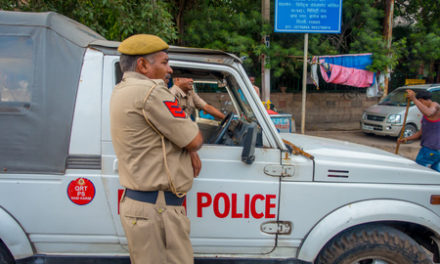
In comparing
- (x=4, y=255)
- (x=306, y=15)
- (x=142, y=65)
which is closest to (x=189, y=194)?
(x=142, y=65)

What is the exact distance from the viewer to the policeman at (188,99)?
10.2ft

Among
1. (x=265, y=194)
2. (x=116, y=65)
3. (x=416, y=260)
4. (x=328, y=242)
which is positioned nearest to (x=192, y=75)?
(x=116, y=65)

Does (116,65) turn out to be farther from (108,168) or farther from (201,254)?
(201,254)

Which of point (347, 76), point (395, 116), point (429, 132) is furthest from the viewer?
point (347, 76)

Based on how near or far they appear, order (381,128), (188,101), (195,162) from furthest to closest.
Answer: (381,128) → (188,101) → (195,162)

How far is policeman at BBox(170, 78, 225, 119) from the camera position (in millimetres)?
3113

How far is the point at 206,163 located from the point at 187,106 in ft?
4.12

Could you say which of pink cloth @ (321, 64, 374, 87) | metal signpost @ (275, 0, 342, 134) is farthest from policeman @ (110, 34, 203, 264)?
pink cloth @ (321, 64, 374, 87)

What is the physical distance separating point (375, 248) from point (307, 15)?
6586mm

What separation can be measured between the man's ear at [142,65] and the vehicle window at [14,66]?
0.86 metres

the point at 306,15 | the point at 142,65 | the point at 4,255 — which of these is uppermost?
the point at 306,15

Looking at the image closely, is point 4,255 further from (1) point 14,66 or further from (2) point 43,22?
(2) point 43,22

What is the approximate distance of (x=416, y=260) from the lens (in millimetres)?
2258

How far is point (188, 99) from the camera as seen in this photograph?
3320 millimetres
